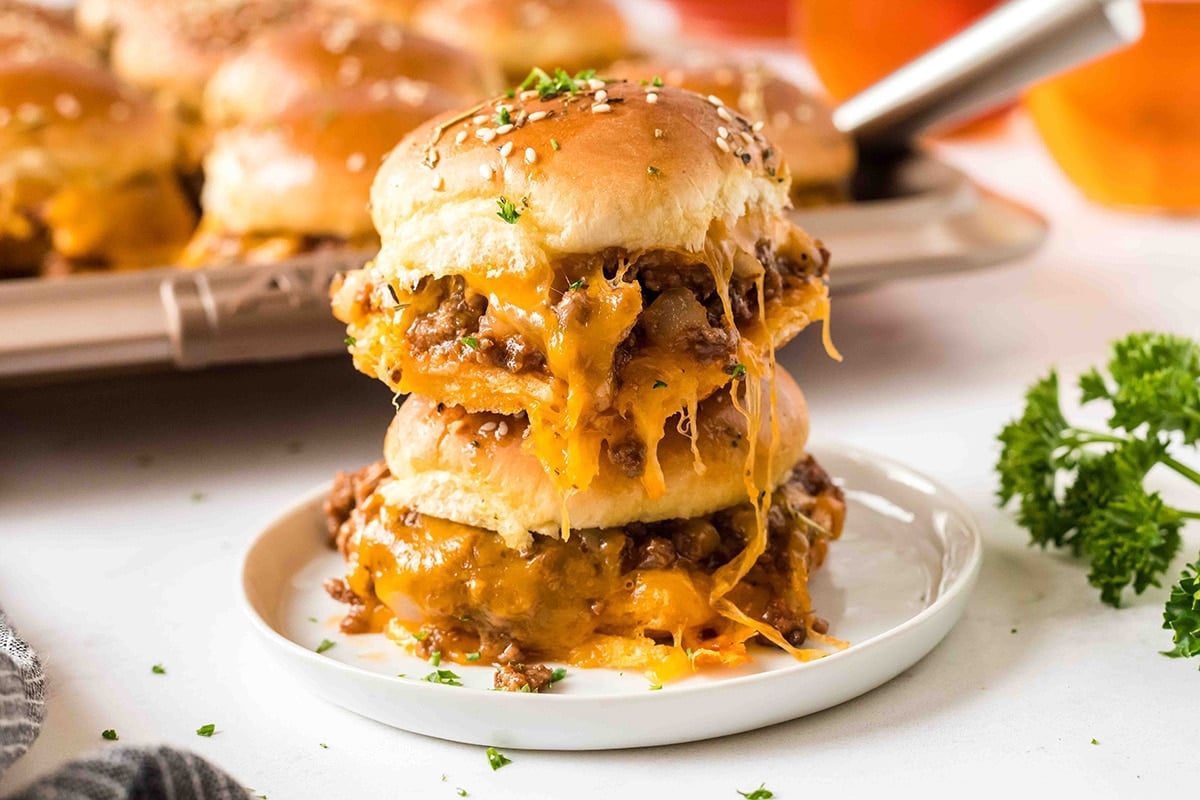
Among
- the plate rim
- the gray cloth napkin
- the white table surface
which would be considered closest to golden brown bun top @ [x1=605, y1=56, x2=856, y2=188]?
the white table surface

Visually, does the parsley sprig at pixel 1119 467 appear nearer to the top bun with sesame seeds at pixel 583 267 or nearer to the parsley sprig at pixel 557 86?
the top bun with sesame seeds at pixel 583 267

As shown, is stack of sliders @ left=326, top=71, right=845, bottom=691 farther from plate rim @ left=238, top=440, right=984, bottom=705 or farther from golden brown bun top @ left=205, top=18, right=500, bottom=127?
golden brown bun top @ left=205, top=18, right=500, bottom=127

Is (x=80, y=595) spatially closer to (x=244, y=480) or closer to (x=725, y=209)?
(x=244, y=480)

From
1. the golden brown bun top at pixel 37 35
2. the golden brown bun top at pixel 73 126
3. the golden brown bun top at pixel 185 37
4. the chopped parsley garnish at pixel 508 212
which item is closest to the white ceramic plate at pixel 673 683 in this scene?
the chopped parsley garnish at pixel 508 212

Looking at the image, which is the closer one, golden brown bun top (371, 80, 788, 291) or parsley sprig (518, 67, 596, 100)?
golden brown bun top (371, 80, 788, 291)

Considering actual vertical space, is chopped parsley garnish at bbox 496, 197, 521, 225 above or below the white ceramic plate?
above

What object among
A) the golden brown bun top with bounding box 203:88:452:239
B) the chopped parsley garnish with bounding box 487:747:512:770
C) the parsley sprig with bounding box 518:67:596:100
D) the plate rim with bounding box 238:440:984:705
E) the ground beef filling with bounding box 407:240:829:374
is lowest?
the chopped parsley garnish with bounding box 487:747:512:770
